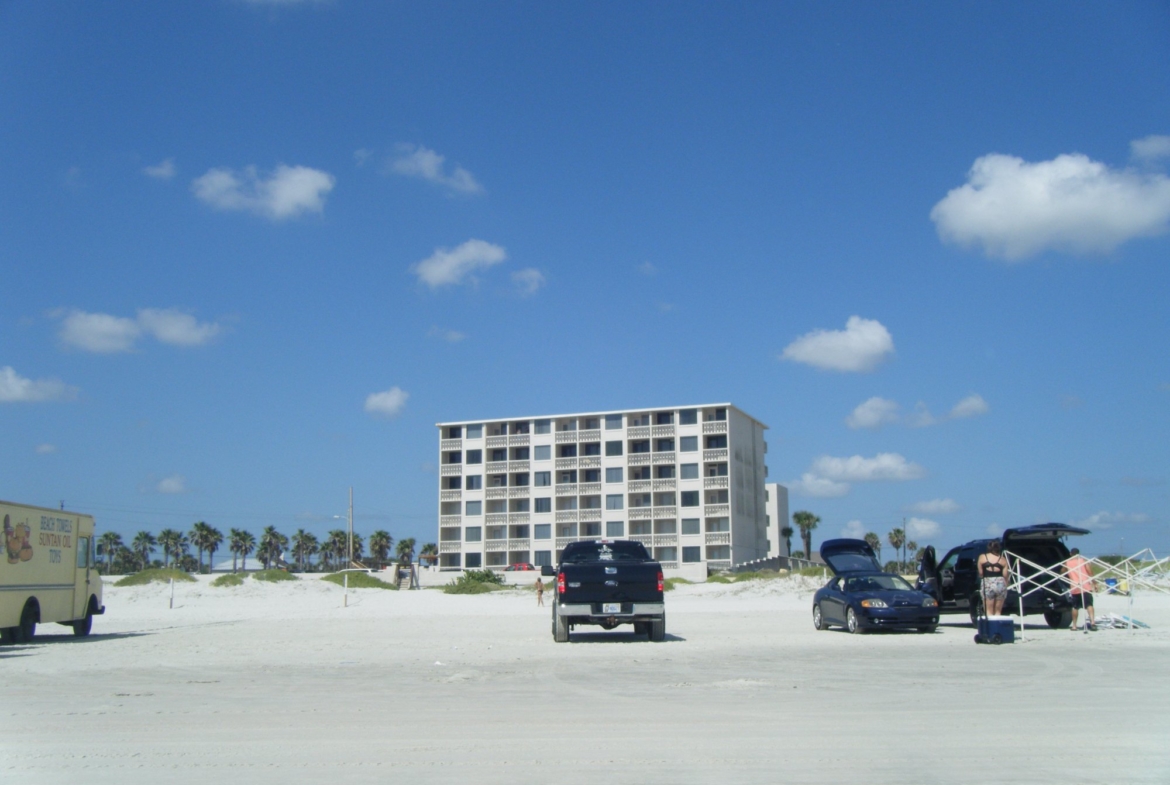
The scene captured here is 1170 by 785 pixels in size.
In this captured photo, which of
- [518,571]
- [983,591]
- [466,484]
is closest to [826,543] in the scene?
[983,591]

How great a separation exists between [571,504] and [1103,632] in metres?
68.4

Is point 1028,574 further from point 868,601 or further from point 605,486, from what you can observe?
point 605,486

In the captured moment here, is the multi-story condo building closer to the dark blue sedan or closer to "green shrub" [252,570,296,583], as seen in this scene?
"green shrub" [252,570,296,583]

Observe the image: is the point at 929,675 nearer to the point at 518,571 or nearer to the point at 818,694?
the point at 818,694

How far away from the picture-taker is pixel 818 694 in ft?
37.6

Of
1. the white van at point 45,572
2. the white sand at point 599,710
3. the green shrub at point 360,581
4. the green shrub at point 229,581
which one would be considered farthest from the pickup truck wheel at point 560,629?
the green shrub at point 360,581

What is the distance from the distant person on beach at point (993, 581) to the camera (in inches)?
749

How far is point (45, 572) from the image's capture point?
22.0 metres

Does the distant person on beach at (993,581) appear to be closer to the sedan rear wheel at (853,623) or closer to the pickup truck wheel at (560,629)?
the sedan rear wheel at (853,623)

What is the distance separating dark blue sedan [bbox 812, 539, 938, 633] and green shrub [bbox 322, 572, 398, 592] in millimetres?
37766

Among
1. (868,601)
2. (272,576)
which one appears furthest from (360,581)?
(868,601)

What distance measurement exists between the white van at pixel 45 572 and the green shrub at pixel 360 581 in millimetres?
33036

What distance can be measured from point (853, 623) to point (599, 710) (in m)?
12.3

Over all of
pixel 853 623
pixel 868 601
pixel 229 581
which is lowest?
pixel 229 581
